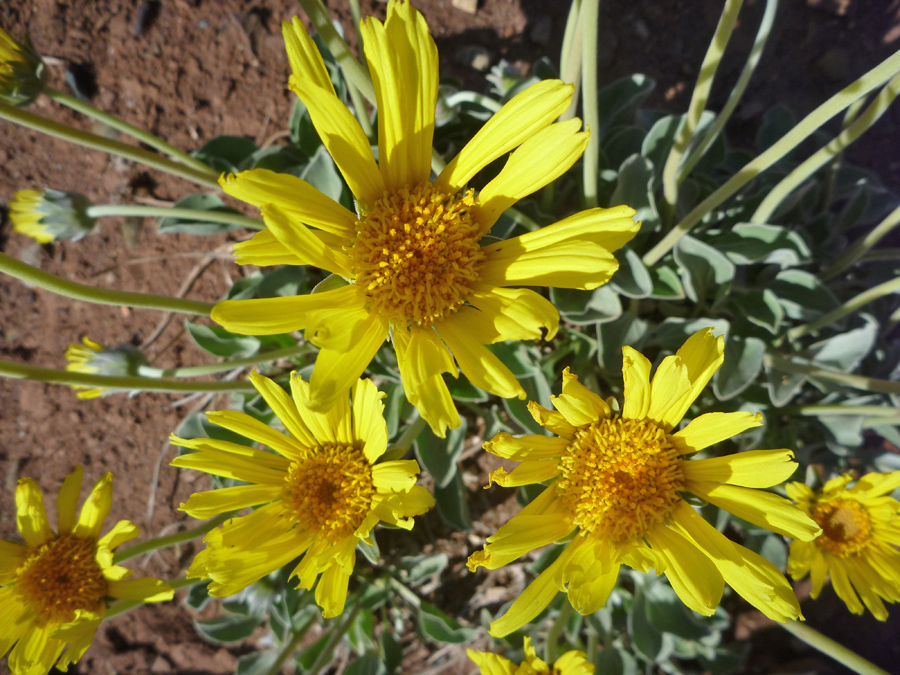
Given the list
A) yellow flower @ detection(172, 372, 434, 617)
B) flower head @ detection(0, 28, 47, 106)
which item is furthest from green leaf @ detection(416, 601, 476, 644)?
flower head @ detection(0, 28, 47, 106)

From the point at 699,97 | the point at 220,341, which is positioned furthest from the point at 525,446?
the point at 220,341

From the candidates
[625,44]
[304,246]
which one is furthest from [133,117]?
[625,44]

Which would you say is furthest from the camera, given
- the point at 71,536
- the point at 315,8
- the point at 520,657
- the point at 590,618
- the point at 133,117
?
the point at 133,117

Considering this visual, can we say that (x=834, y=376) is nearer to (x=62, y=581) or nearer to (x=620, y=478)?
(x=620, y=478)

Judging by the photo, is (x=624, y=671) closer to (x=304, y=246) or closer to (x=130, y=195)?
(x=304, y=246)

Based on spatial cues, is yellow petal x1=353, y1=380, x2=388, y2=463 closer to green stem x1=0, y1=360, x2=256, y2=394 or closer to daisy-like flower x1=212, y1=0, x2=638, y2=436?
daisy-like flower x1=212, y1=0, x2=638, y2=436

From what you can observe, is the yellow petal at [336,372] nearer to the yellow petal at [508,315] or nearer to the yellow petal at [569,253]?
the yellow petal at [508,315]
